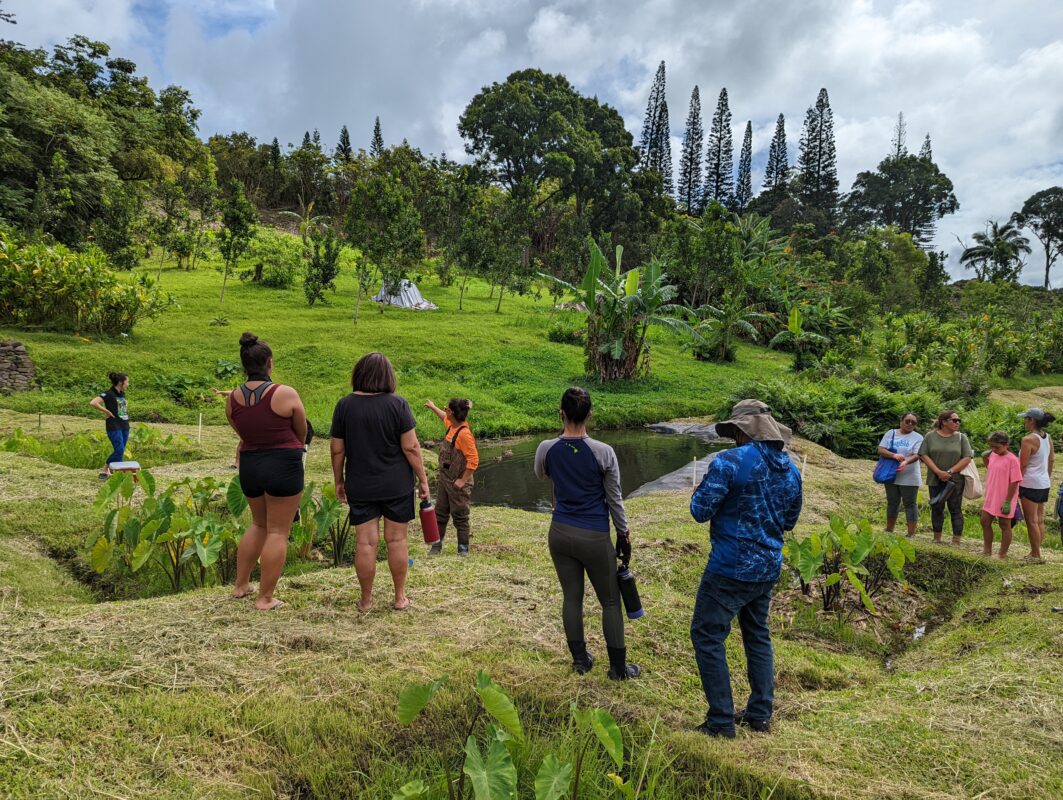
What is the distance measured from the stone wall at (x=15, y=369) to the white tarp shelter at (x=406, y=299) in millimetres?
14277

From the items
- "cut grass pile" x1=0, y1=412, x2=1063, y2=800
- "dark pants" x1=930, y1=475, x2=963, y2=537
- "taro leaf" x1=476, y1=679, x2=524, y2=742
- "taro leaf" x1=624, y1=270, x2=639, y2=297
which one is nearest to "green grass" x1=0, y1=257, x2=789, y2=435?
"taro leaf" x1=624, y1=270, x2=639, y2=297

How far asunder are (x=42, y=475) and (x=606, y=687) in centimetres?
716

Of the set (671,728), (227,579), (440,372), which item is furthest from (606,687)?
(440,372)

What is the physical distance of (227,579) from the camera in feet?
16.5

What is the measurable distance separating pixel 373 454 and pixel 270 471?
641 millimetres

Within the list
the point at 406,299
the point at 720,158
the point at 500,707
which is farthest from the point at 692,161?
the point at 500,707

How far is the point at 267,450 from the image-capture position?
3799 mm

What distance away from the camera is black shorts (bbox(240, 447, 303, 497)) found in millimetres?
3789

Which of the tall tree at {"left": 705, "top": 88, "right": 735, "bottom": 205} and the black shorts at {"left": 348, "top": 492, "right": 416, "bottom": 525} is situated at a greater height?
the tall tree at {"left": 705, "top": 88, "right": 735, "bottom": 205}

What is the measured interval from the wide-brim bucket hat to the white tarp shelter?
24.6 m

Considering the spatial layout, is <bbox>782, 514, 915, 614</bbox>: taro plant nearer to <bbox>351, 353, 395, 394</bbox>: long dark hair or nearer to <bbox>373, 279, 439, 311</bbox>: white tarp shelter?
<bbox>351, 353, 395, 394</bbox>: long dark hair

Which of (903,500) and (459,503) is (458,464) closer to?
(459,503)

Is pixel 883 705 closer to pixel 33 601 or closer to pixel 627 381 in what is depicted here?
pixel 33 601

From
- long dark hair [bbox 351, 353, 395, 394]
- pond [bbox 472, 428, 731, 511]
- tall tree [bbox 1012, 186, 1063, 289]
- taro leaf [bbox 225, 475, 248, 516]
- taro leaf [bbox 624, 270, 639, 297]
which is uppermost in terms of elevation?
tall tree [bbox 1012, 186, 1063, 289]
